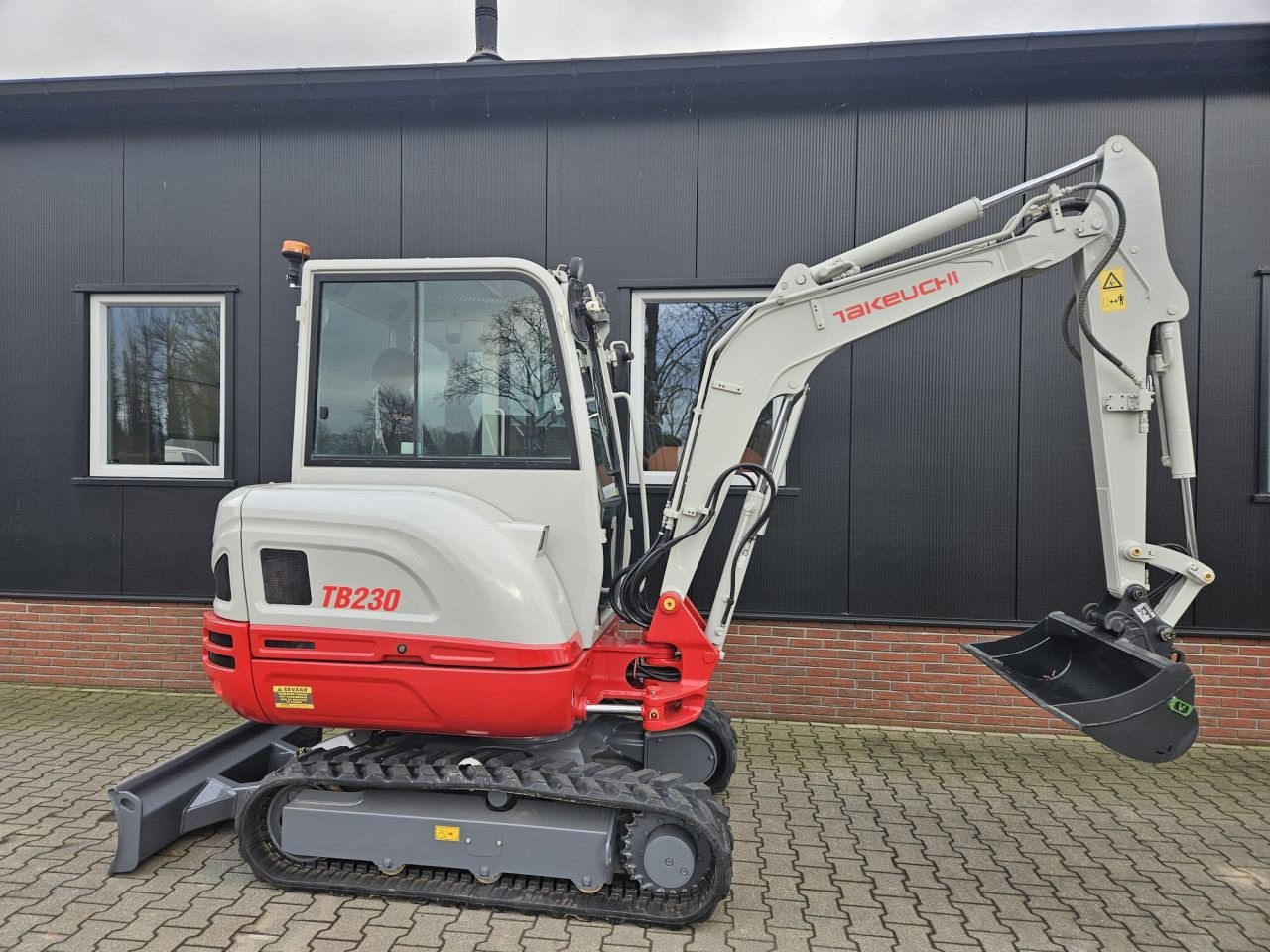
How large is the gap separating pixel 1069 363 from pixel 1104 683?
273 centimetres

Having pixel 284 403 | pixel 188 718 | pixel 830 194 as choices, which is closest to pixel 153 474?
pixel 284 403

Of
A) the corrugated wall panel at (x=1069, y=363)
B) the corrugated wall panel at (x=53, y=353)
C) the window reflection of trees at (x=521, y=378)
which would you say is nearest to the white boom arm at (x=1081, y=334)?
the window reflection of trees at (x=521, y=378)

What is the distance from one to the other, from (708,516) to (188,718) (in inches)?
165

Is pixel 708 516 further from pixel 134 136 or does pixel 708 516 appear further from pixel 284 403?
pixel 134 136

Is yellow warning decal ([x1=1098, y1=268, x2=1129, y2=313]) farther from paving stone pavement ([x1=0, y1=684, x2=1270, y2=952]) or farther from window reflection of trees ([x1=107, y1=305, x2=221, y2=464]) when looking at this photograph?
window reflection of trees ([x1=107, y1=305, x2=221, y2=464])

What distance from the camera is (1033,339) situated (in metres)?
5.35

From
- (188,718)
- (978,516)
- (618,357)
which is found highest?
(618,357)

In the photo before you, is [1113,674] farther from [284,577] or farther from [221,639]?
[221,639]

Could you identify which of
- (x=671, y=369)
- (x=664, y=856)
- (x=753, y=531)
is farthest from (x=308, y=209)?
(x=664, y=856)

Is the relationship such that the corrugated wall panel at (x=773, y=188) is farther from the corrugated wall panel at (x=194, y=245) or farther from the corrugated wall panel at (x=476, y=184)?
the corrugated wall panel at (x=194, y=245)

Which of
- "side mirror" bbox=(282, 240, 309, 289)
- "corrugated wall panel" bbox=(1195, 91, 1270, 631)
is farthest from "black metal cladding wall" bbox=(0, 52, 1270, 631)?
"side mirror" bbox=(282, 240, 309, 289)

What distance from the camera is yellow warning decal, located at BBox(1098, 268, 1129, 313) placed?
10.7 ft

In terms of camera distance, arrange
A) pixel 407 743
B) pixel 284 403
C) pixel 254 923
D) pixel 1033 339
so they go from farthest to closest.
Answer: pixel 284 403
pixel 1033 339
pixel 407 743
pixel 254 923

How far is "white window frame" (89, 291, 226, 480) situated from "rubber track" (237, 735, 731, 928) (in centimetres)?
350
